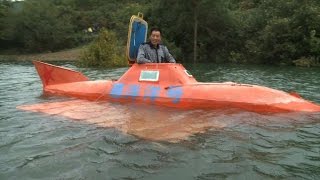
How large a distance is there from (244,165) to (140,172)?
1352mm

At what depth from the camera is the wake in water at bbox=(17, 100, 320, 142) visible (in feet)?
23.3

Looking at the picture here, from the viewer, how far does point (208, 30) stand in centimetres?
3641

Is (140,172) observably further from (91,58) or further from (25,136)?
(91,58)

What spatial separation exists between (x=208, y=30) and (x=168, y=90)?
27800 millimetres

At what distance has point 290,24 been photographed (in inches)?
1170

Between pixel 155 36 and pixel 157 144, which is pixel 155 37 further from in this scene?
pixel 157 144

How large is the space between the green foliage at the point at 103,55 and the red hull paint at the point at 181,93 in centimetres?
1449

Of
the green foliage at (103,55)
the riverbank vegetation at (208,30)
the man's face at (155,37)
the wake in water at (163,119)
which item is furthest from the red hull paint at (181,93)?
the riverbank vegetation at (208,30)

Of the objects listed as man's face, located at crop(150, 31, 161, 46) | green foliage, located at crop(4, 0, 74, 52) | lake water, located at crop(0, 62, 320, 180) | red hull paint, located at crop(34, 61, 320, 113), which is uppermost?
green foliage, located at crop(4, 0, 74, 52)

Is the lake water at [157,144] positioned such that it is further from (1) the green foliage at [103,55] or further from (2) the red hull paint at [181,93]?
(1) the green foliage at [103,55]

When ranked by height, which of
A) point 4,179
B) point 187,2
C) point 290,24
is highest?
point 187,2

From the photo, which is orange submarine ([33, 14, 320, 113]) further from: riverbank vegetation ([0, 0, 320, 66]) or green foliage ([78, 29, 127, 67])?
riverbank vegetation ([0, 0, 320, 66])

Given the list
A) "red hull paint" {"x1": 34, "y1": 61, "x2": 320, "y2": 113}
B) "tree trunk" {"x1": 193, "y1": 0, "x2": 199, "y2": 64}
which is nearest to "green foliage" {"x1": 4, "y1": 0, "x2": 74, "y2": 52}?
"tree trunk" {"x1": 193, "y1": 0, "x2": 199, "y2": 64}

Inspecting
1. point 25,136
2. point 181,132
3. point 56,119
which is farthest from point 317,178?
point 56,119
